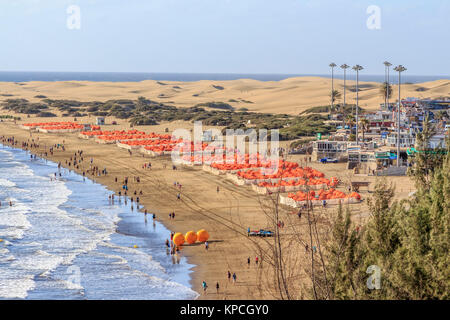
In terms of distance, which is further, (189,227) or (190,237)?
(189,227)

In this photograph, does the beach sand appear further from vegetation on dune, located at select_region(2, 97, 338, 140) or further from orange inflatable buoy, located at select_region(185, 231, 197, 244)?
vegetation on dune, located at select_region(2, 97, 338, 140)

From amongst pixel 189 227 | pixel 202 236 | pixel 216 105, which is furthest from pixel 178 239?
pixel 216 105

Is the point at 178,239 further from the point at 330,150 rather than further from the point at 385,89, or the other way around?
the point at 385,89

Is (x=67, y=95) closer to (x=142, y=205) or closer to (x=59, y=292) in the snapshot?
(x=142, y=205)

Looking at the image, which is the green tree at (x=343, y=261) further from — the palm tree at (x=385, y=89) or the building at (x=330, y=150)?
the palm tree at (x=385, y=89)
